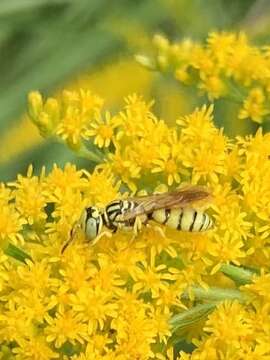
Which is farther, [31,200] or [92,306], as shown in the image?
[31,200]

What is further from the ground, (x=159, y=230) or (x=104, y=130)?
(x=104, y=130)

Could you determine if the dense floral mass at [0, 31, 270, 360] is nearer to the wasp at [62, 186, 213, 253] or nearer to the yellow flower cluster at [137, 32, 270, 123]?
the wasp at [62, 186, 213, 253]

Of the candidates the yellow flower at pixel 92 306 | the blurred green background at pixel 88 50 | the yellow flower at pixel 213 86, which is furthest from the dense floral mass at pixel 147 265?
the blurred green background at pixel 88 50

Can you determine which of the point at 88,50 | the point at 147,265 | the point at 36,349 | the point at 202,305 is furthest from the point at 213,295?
the point at 88,50

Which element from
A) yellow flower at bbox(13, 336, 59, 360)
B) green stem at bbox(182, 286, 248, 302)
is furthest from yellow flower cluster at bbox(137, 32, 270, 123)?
yellow flower at bbox(13, 336, 59, 360)

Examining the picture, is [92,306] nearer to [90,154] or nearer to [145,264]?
[145,264]

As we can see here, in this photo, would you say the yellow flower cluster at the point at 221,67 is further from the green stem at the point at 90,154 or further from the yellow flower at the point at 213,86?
the green stem at the point at 90,154
